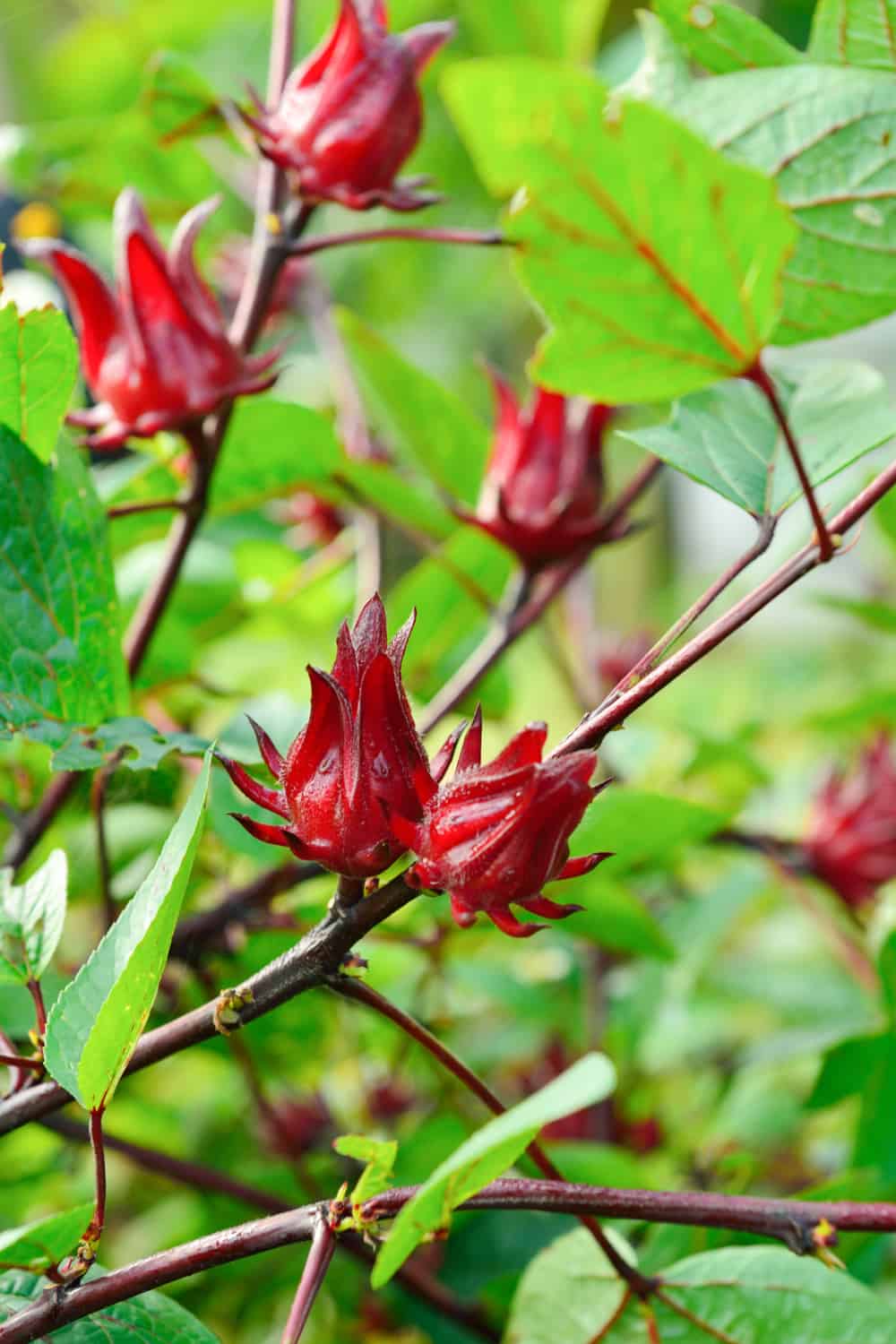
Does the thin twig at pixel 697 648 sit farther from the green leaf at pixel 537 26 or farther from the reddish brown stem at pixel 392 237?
the green leaf at pixel 537 26

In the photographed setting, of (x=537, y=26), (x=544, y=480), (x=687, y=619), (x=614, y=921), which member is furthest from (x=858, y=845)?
(x=537, y=26)

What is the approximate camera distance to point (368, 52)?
0.48 m

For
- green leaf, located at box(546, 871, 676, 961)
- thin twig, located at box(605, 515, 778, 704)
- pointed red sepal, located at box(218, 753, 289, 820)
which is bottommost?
green leaf, located at box(546, 871, 676, 961)

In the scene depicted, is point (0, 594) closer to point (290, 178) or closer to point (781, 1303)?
point (290, 178)

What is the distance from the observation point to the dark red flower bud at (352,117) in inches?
18.7

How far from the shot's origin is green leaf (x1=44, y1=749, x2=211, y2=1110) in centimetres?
29

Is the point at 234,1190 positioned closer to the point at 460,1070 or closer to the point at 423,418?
the point at 460,1070

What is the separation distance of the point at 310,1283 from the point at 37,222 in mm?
723

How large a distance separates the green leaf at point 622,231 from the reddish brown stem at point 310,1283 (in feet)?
0.77

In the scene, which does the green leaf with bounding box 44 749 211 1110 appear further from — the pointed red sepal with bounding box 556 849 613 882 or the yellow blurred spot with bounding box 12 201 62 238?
the yellow blurred spot with bounding box 12 201 62 238

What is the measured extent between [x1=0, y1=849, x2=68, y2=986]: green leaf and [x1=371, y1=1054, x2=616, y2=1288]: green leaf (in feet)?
0.44

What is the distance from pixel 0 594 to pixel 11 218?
679mm

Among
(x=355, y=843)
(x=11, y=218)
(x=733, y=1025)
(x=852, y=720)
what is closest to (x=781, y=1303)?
(x=355, y=843)

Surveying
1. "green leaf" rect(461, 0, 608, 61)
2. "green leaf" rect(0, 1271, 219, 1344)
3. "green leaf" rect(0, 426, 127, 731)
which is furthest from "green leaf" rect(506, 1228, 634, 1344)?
"green leaf" rect(461, 0, 608, 61)
